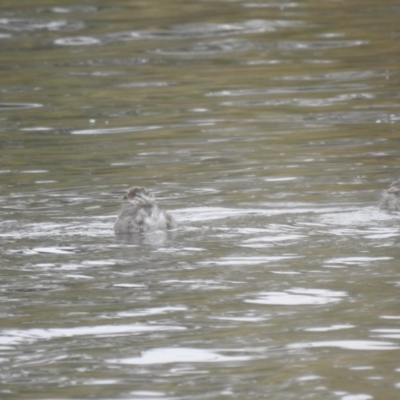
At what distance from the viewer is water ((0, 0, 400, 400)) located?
8.16m

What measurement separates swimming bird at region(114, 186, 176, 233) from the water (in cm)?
11

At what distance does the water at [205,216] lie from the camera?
321 inches

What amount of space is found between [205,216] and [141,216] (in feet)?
2.26

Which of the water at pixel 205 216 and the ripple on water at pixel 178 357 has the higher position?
the water at pixel 205 216

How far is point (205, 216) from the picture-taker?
40.1ft

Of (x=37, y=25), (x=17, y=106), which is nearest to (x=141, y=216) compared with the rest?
(x=17, y=106)

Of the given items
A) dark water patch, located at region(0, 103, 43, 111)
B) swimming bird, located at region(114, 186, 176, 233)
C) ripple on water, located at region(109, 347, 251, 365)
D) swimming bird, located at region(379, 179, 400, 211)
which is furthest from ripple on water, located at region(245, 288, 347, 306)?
dark water patch, located at region(0, 103, 43, 111)

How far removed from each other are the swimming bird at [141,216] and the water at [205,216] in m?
0.11

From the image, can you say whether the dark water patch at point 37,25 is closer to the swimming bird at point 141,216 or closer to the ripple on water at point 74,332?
the swimming bird at point 141,216

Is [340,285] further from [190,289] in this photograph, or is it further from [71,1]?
[71,1]

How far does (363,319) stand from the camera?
350 inches

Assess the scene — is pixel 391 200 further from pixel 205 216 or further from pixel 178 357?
pixel 178 357

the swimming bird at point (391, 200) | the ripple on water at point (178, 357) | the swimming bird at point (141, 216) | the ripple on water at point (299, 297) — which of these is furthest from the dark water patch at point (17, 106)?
the ripple on water at point (178, 357)

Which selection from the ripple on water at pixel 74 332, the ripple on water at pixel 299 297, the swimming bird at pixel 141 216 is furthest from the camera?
the swimming bird at pixel 141 216
